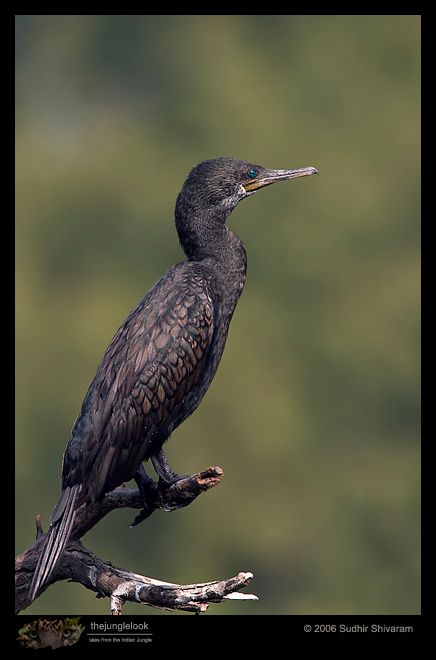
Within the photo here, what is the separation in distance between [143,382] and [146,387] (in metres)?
0.04

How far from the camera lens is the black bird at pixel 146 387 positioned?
612 centimetres

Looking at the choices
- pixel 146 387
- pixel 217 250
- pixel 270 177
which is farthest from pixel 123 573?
pixel 270 177

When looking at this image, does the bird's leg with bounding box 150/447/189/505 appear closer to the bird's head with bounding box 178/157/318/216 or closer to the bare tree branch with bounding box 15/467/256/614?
the bare tree branch with bounding box 15/467/256/614

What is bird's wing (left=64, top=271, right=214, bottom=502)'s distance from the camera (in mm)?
6172

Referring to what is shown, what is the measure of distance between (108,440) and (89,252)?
2572 centimetres

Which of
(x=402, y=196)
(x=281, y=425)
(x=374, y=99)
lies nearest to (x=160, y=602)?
(x=281, y=425)

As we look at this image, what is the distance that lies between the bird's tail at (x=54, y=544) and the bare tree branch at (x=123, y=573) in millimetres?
142

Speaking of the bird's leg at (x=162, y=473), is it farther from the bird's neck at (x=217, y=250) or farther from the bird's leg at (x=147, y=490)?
the bird's neck at (x=217, y=250)

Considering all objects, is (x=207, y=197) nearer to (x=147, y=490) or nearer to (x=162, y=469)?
(x=162, y=469)

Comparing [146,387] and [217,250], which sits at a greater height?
[217,250]

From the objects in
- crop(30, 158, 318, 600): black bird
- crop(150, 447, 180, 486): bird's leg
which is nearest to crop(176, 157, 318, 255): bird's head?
crop(30, 158, 318, 600): black bird

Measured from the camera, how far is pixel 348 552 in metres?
29.7

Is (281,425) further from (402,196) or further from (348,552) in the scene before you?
(402,196)

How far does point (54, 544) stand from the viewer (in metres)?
5.91
